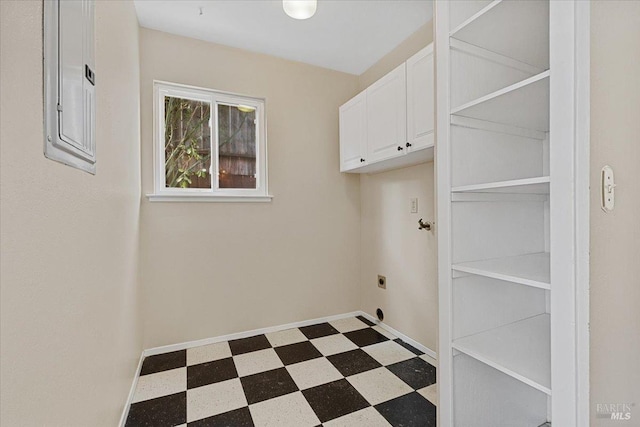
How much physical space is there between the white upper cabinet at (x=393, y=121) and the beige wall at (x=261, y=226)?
0.38 meters

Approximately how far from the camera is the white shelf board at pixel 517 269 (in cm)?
96

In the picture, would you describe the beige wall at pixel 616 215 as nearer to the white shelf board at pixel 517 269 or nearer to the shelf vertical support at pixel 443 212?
the white shelf board at pixel 517 269

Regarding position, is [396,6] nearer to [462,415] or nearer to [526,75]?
[526,75]

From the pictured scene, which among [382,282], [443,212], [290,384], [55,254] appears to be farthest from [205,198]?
[443,212]

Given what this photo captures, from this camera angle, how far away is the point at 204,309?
252 centimetres

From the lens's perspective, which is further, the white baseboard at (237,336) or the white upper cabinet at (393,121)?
the white baseboard at (237,336)

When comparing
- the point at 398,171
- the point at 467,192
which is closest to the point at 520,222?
the point at 467,192

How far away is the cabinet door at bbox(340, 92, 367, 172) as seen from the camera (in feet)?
8.38

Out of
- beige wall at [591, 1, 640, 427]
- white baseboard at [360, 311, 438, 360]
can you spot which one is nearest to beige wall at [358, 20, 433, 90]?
beige wall at [591, 1, 640, 427]

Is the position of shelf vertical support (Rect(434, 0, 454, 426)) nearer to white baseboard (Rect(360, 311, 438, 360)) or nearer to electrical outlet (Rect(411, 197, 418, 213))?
white baseboard (Rect(360, 311, 438, 360))

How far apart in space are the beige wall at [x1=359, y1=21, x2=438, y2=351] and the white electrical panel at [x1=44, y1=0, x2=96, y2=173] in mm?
2089

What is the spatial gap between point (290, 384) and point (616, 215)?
6.24ft

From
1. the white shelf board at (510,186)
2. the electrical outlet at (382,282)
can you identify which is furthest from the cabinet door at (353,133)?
the white shelf board at (510,186)

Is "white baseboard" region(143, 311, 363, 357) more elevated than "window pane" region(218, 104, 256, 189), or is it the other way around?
"window pane" region(218, 104, 256, 189)
